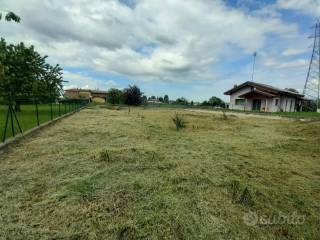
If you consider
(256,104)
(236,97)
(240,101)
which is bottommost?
(256,104)

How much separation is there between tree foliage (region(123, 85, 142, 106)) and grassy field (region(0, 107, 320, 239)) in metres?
30.5

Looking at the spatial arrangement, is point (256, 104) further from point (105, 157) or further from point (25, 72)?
point (105, 157)

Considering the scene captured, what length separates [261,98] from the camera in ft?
90.3

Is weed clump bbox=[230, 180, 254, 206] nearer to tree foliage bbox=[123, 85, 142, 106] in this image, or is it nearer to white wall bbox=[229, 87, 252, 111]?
white wall bbox=[229, 87, 252, 111]

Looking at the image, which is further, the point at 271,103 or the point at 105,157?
the point at 271,103

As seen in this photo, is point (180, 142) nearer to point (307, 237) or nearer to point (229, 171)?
point (229, 171)

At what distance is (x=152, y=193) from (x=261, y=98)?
91.9ft

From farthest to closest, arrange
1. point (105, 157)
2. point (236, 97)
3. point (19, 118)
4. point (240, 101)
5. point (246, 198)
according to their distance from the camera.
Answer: point (236, 97), point (240, 101), point (19, 118), point (105, 157), point (246, 198)

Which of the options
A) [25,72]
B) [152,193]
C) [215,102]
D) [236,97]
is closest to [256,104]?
[236,97]

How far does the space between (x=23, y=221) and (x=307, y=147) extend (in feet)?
22.9

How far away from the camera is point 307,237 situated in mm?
2166

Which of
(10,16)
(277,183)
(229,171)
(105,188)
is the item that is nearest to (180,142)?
(229,171)

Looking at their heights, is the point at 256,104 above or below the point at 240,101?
below

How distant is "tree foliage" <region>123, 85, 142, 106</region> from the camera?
3538cm
